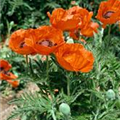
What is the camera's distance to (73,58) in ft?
6.17

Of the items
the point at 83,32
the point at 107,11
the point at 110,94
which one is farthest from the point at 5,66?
the point at 110,94

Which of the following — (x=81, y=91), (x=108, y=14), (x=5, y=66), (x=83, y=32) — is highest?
(x=108, y=14)

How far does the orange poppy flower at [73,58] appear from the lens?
185 cm

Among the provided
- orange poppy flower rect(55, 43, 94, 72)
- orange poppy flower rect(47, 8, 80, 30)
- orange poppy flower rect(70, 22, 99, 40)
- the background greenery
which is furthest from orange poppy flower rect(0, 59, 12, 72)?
orange poppy flower rect(55, 43, 94, 72)

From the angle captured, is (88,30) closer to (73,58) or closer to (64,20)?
(64,20)

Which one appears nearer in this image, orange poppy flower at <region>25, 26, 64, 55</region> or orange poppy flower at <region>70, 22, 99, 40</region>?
orange poppy flower at <region>25, 26, 64, 55</region>

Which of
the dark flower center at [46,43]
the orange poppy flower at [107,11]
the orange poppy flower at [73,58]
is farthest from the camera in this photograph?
the orange poppy flower at [107,11]

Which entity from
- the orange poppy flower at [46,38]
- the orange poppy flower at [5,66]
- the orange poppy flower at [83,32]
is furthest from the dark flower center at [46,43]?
the orange poppy flower at [5,66]

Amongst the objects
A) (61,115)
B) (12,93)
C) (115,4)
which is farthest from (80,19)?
(12,93)

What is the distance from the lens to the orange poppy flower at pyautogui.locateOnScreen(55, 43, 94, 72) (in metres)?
1.85

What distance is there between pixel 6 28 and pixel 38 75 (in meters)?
2.54

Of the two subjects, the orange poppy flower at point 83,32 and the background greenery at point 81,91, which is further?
the orange poppy flower at point 83,32

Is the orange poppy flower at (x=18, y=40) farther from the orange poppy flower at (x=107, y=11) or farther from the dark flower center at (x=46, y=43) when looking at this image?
the orange poppy flower at (x=107, y=11)

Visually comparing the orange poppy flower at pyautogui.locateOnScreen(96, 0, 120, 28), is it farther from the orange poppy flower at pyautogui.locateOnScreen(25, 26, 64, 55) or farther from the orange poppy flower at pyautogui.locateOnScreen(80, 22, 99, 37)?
the orange poppy flower at pyautogui.locateOnScreen(25, 26, 64, 55)
